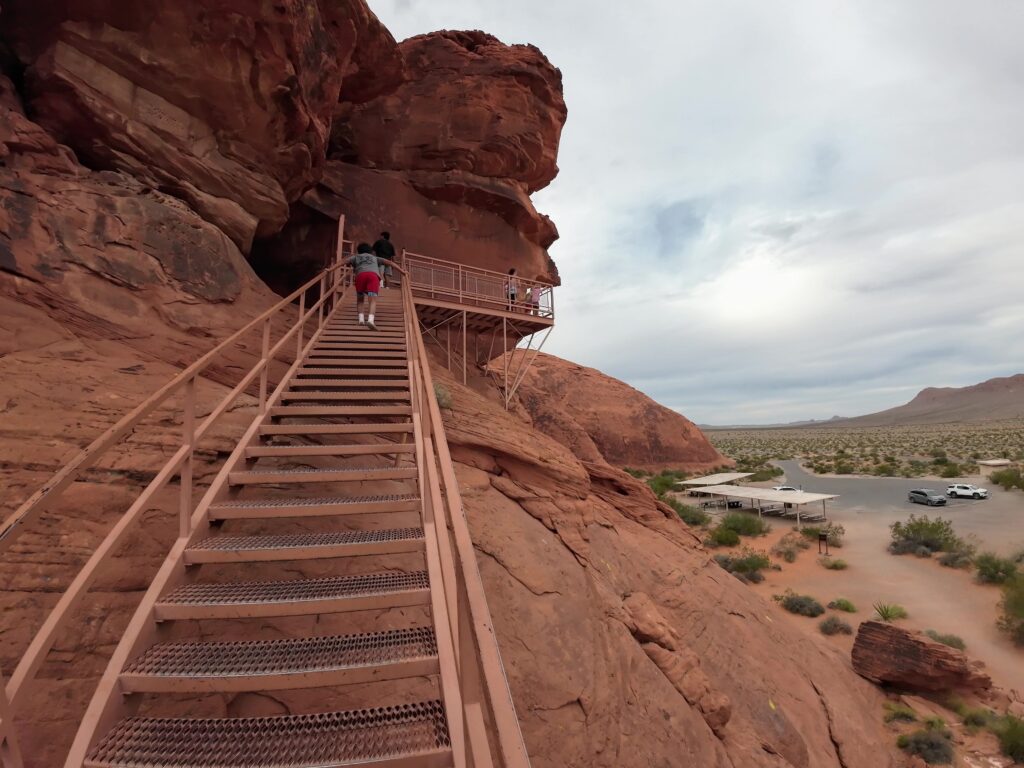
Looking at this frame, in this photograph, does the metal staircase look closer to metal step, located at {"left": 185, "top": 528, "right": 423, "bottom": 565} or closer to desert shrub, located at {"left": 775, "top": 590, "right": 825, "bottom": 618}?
metal step, located at {"left": 185, "top": 528, "right": 423, "bottom": 565}

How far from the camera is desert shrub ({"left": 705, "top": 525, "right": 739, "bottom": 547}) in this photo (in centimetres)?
2225

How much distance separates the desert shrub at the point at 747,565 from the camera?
60.2 feet

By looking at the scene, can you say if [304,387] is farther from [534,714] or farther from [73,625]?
[534,714]

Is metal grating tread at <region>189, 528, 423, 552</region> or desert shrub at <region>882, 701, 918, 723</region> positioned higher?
metal grating tread at <region>189, 528, 423, 552</region>

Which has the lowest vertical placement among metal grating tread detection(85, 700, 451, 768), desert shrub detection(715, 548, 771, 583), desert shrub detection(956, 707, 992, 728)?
desert shrub detection(956, 707, 992, 728)

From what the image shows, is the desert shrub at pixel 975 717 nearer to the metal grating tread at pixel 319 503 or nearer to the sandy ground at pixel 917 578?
the sandy ground at pixel 917 578

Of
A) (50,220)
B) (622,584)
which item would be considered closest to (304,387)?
(50,220)

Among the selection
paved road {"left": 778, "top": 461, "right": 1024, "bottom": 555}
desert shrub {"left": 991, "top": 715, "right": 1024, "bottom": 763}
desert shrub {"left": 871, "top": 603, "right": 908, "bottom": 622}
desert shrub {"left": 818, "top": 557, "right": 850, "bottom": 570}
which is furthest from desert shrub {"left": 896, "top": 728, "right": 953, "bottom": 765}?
paved road {"left": 778, "top": 461, "right": 1024, "bottom": 555}

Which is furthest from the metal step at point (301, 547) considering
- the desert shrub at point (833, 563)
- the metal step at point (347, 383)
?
the desert shrub at point (833, 563)

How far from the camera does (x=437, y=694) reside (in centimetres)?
383

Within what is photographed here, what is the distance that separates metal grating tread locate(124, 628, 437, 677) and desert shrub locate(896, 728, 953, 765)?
411 inches

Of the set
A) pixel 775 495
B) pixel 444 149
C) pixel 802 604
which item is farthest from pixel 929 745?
pixel 775 495

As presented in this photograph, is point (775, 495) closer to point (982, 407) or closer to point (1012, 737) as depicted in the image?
point (1012, 737)

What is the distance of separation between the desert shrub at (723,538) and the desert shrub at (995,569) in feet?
26.5
